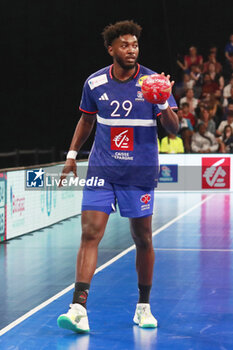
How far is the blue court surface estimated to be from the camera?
448 centimetres

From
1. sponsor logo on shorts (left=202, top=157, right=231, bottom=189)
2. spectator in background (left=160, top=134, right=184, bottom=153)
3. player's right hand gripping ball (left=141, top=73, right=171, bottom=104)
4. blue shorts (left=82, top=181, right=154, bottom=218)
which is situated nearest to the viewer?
player's right hand gripping ball (left=141, top=73, right=171, bottom=104)

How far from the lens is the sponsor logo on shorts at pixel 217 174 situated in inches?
666

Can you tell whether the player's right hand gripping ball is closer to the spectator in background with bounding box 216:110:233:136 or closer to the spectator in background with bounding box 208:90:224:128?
the spectator in background with bounding box 216:110:233:136

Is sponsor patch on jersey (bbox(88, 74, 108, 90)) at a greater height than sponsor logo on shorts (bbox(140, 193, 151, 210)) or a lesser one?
greater

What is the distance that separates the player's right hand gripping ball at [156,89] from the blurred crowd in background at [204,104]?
524 inches

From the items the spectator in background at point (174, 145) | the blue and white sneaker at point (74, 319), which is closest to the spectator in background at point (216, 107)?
the spectator in background at point (174, 145)

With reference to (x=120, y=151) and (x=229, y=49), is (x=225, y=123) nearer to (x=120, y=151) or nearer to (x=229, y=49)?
(x=229, y=49)

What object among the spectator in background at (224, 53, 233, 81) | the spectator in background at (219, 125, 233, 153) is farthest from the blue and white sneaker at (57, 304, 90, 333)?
the spectator in background at (224, 53, 233, 81)

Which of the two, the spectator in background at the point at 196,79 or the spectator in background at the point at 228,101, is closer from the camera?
the spectator in background at the point at 228,101

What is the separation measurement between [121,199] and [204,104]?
50.9ft

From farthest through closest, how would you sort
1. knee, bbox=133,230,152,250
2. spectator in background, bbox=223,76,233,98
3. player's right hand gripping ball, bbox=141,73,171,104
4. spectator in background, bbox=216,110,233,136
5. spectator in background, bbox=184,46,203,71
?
spectator in background, bbox=184,46,203,71, spectator in background, bbox=223,76,233,98, spectator in background, bbox=216,110,233,136, knee, bbox=133,230,152,250, player's right hand gripping ball, bbox=141,73,171,104

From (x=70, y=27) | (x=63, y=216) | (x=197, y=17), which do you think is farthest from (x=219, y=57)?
(x=63, y=216)

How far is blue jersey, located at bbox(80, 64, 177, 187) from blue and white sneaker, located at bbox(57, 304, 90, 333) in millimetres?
914

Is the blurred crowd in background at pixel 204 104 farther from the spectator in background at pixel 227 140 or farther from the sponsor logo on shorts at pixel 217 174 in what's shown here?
the sponsor logo on shorts at pixel 217 174
